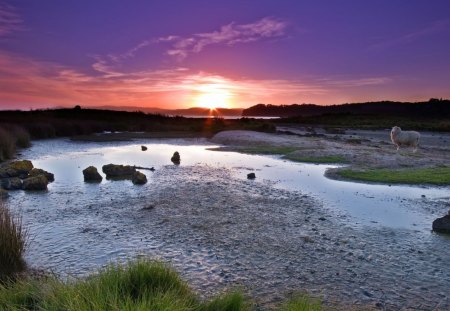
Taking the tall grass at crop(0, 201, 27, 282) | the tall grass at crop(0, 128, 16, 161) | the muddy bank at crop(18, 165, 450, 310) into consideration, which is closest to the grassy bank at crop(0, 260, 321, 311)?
the muddy bank at crop(18, 165, 450, 310)

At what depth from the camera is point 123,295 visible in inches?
215

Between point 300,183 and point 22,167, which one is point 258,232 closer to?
point 300,183

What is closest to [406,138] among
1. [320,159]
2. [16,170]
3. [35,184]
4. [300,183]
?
[320,159]

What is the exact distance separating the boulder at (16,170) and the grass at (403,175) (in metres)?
15.9

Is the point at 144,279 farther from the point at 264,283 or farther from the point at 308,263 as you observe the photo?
the point at 308,263

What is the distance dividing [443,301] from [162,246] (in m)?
5.89

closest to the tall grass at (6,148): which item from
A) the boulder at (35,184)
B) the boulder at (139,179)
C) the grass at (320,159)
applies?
the boulder at (35,184)

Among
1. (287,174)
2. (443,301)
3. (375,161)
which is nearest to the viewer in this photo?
(443,301)

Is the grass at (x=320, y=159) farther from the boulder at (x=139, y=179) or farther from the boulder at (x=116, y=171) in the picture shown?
the boulder at (x=139, y=179)

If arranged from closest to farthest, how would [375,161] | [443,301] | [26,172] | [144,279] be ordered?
[144,279], [443,301], [26,172], [375,161]

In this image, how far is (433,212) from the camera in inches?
532

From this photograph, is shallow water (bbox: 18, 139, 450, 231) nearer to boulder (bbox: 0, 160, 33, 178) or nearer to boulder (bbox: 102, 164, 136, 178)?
boulder (bbox: 102, 164, 136, 178)

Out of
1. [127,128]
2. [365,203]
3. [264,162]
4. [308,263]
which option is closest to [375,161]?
[264,162]

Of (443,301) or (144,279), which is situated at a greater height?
(144,279)
